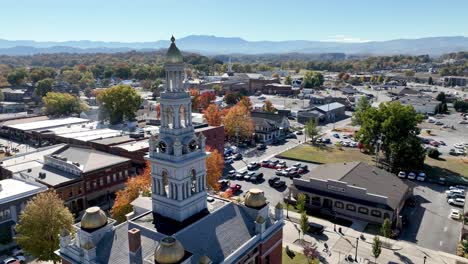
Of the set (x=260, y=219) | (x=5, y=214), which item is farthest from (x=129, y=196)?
(x=260, y=219)

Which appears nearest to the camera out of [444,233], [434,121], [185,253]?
[185,253]

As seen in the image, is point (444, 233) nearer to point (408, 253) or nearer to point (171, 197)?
point (408, 253)

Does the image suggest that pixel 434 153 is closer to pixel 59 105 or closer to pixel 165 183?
pixel 165 183

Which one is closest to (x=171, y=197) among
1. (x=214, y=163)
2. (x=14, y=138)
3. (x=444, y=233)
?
(x=214, y=163)

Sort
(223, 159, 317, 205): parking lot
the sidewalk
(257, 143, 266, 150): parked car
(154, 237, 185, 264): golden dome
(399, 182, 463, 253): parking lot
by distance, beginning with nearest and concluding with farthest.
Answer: (154, 237, 185, 264): golden dome
the sidewalk
(399, 182, 463, 253): parking lot
(223, 159, 317, 205): parking lot
(257, 143, 266, 150): parked car

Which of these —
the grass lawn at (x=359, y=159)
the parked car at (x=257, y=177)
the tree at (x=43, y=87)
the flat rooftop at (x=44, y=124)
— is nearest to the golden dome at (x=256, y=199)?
the parked car at (x=257, y=177)

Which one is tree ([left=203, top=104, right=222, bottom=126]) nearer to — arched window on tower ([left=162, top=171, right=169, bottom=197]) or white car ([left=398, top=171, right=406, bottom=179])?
white car ([left=398, top=171, right=406, bottom=179])

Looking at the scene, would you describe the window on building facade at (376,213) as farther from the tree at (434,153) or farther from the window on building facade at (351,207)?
the tree at (434,153)

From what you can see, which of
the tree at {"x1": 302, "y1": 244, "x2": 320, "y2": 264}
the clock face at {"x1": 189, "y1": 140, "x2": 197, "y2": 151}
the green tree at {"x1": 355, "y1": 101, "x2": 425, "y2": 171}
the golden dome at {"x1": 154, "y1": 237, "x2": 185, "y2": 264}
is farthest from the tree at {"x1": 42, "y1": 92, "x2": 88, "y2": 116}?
the golden dome at {"x1": 154, "y1": 237, "x2": 185, "y2": 264}
